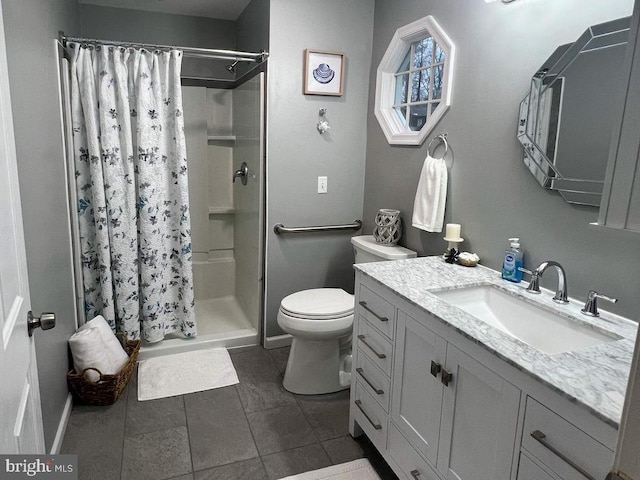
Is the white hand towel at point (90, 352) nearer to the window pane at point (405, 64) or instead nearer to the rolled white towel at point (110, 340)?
the rolled white towel at point (110, 340)

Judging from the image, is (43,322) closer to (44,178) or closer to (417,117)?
(44,178)

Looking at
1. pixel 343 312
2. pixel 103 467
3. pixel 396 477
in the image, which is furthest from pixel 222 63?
pixel 396 477

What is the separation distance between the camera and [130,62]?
249cm

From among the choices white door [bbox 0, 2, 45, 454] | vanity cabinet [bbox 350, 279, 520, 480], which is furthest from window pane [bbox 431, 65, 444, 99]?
white door [bbox 0, 2, 45, 454]

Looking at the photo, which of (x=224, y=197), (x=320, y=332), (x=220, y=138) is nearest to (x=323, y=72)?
(x=220, y=138)

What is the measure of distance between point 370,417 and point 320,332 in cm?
53

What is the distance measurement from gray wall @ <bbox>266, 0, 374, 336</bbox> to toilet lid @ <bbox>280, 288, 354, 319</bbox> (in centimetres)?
45

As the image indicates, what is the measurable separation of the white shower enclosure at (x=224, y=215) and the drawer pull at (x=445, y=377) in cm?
173

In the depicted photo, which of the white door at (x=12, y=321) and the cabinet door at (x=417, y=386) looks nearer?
the white door at (x=12, y=321)

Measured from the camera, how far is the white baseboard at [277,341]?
118 inches

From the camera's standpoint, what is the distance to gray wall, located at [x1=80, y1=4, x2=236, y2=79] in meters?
3.15

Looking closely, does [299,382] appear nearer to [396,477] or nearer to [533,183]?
[396,477]

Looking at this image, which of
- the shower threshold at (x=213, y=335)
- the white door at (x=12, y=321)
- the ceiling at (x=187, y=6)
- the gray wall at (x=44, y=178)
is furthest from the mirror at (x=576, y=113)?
the ceiling at (x=187, y=6)

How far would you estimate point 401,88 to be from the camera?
2.67 metres
